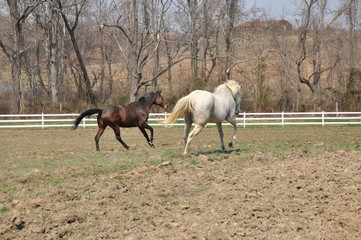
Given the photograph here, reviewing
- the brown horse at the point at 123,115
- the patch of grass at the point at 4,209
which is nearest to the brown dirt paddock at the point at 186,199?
the patch of grass at the point at 4,209

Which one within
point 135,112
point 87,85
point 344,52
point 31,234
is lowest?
point 31,234

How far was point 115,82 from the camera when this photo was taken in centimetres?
3909

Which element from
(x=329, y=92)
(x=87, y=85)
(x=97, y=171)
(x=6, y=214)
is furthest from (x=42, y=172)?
(x=329, y=92)

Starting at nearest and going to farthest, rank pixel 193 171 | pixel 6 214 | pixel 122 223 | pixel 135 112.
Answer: pixel 122 223
pixel 6 214
pixel 193 171
pixel 135 112

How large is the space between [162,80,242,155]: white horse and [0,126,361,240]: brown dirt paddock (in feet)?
3.37

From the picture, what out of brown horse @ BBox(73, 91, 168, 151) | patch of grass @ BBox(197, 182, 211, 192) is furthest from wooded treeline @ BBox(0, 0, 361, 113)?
patch of grass @ BBox(197, 182, 211, 192)

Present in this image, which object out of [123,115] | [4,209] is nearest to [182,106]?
[123,115]

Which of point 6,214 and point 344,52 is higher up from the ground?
point 344,52

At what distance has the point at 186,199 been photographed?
677 cm

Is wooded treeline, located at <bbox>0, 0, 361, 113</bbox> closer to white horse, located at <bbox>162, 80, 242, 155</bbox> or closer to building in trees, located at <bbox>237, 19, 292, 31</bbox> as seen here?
building in trees, located at <bbox>237, 19, 292, 31</bbox>

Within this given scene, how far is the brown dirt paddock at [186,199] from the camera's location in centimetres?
541

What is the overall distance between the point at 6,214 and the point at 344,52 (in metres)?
37.1

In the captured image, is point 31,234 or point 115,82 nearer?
point 31,234

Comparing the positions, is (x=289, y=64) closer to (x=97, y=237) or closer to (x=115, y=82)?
(x=115, y=82)
